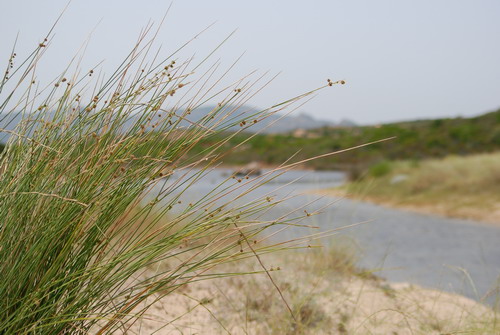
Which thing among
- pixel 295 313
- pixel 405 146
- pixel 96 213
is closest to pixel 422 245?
pixel 295 313

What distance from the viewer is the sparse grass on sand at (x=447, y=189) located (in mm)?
8656

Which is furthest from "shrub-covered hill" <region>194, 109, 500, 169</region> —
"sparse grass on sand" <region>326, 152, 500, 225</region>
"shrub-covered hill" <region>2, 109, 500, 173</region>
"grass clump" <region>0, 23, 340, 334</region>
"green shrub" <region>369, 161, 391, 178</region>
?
"grass clump" <region>0, 23, 340, 334</region>

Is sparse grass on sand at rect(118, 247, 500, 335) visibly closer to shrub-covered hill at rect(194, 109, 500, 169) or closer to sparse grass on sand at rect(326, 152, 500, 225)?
sparse grass on sand at rect(326, 152, 500, 225)

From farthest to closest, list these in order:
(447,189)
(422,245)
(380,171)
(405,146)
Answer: (405,146) < (380,171) < (447,189) < (422,245)

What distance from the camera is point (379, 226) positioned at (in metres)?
7.58

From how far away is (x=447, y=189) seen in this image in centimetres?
1002

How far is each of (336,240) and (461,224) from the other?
15.0 feet

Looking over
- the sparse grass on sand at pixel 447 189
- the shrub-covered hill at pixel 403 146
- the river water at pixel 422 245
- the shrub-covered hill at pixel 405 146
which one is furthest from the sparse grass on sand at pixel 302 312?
the shrub-covered hill at pixel 405 146

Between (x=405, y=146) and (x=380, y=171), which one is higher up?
(x=380, y=171)

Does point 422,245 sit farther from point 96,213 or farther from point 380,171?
point 380,171

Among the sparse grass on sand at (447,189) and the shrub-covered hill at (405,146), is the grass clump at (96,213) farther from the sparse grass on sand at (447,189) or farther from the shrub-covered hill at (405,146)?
the shrub-covered hill at (405,146)

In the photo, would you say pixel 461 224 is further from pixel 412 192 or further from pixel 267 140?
pixel 267 140

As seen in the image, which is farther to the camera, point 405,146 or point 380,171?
point 405,146

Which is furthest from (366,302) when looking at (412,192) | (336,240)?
(412,192)
